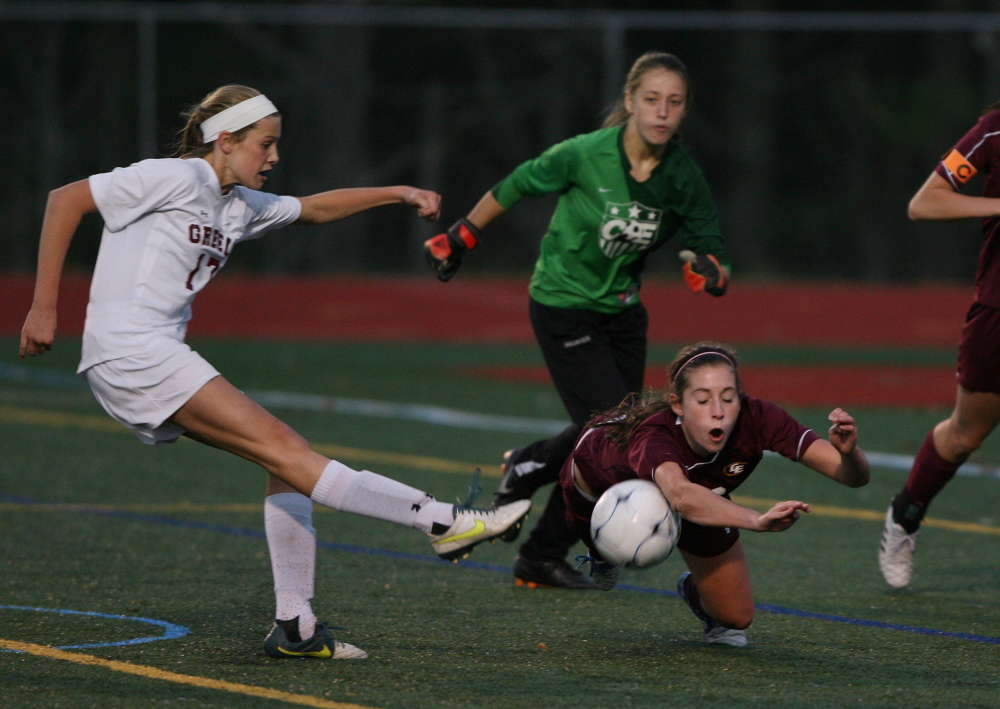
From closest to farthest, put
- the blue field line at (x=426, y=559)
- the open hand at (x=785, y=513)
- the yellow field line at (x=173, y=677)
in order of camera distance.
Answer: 1. the open hand at (x=785, y=513)
2. the yellow field line at (x=173, y=677)
3. the blue field line at (x=426, y=559)

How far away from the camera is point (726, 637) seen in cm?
489

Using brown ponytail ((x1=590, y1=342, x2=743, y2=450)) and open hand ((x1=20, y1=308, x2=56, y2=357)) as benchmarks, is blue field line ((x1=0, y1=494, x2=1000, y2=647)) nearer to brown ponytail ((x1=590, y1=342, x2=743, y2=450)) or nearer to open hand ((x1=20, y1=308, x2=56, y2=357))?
brown ponytail ((x1=590, y1=342, x2=743, y2=450))

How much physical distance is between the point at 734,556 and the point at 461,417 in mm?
6250

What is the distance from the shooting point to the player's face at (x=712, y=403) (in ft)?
14.6

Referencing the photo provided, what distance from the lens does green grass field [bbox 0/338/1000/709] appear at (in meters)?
4.27

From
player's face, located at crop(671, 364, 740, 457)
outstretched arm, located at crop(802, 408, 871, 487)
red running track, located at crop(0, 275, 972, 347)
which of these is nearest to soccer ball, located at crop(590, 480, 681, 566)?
player's face, located at crop(671, 364, 740, 457)

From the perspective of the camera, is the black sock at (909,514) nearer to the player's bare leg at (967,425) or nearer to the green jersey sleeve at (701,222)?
the player's bare leg at (967,425)

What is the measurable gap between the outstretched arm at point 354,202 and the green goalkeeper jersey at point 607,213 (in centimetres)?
103

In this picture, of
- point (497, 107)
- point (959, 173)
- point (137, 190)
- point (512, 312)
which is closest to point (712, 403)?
point (959, 173)

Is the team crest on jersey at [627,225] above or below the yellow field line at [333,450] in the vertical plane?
above

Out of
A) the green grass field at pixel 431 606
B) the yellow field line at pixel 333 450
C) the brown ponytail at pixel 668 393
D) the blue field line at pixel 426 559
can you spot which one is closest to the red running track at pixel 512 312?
the yellow field line at pixel 333 450

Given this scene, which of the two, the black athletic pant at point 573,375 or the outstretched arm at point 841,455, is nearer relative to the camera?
the outstretched arm at point 841,455

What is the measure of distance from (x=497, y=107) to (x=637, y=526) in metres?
13.4

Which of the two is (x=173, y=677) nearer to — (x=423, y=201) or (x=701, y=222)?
(x=423, y=201)
